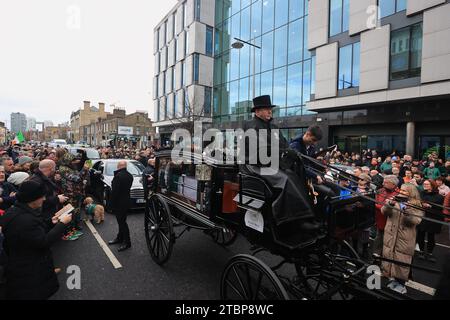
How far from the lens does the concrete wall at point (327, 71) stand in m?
16.1

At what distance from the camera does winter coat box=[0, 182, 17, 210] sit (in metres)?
4.26

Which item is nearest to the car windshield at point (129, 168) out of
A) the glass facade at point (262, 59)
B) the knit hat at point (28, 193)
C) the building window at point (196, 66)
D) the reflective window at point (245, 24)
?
the knit hat at point (28, 193)

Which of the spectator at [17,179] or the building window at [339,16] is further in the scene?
the building window at [339,16]

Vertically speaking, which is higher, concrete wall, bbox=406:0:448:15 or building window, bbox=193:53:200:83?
building window, bbox=193:53:200:83

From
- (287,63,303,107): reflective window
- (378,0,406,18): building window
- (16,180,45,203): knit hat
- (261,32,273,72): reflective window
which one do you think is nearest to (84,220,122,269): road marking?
(16,180,45,203): knit hat

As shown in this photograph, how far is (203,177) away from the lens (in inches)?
130

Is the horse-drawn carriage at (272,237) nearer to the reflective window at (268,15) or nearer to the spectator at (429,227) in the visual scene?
the spectator at (429,227)

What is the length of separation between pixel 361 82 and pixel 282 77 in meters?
7.13

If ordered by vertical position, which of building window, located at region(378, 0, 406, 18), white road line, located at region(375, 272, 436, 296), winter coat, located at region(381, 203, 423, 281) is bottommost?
white road line, located at region(375, 272, 436, 296)

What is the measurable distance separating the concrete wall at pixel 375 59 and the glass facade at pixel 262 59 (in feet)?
12.9

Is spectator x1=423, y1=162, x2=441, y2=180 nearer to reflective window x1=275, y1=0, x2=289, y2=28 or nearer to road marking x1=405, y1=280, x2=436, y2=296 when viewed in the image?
road marking x1=405, y1=280, x2=436, y2=296

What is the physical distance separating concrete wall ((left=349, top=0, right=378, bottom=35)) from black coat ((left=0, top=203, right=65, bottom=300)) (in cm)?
1777

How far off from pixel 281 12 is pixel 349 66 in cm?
857
